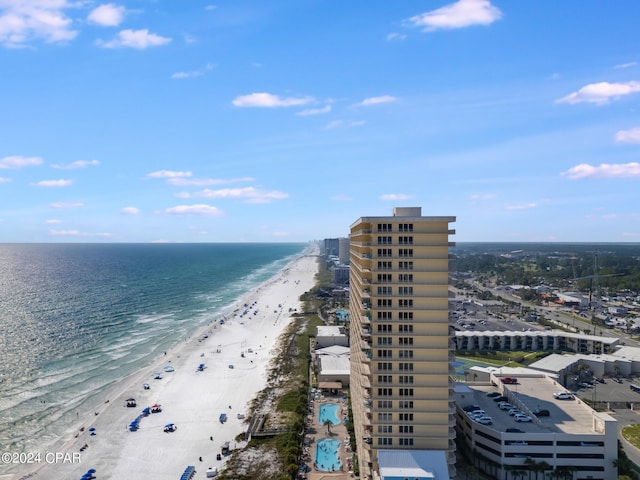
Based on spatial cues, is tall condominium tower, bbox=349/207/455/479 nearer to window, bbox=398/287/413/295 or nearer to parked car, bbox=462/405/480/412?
window, bbox=398/287/413/295

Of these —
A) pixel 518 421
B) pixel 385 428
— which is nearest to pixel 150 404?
pixel 385 428

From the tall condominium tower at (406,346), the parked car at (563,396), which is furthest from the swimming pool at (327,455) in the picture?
the parked car at (563,396)

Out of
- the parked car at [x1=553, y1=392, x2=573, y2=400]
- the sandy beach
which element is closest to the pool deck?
the sandy beach

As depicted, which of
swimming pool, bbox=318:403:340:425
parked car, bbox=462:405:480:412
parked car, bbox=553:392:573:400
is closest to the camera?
parked car, bbox=462:405:480:412

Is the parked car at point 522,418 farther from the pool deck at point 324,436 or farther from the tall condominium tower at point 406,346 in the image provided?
the pool deck at point 324,436

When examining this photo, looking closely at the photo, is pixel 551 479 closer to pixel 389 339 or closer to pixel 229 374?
pixel 389 339

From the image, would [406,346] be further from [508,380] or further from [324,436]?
[508,380]

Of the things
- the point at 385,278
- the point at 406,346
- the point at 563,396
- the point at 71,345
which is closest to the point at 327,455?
the point at 406,346
